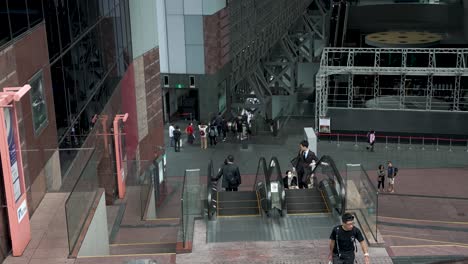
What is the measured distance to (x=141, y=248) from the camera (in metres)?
13.5

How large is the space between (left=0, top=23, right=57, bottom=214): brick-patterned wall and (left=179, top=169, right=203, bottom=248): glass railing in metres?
2.78

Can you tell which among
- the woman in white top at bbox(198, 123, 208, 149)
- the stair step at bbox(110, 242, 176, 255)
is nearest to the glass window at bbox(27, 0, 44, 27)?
the stair step at bbox(110, 242, 176, 255)

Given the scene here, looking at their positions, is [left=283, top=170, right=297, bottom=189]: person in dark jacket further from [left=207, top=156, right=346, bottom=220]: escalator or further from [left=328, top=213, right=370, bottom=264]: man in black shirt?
[left=328, top=213, right=370, bottom=264]: man in black shirt

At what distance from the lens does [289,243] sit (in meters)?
11.1

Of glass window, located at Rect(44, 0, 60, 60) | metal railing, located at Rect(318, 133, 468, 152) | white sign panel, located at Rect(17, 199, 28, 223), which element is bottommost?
metal railing, located at Rect(318, 133, 468, 152)

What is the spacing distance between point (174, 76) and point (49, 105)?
20628 mm

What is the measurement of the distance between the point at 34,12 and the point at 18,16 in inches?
37.5

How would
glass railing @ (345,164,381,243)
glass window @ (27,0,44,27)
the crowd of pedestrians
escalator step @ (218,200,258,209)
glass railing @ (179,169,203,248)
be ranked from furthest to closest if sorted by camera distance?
the crowd of pedestrians < escalator step @ (218,200,258,209) < glass window @ (27,0,44,27) < glass railing @ (345,164,381,243) < glass railing @ (179,169,203,248)

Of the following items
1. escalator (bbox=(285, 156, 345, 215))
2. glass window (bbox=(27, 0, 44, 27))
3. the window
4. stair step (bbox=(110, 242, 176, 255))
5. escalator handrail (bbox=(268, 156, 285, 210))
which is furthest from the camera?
escalator (bbox=(285, 156, 345, 215))

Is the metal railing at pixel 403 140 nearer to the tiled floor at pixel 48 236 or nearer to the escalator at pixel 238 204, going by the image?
the escalator at pixel 238 204

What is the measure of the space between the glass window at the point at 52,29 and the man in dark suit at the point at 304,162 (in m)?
5.86

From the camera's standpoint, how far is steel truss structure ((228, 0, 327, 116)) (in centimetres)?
3655

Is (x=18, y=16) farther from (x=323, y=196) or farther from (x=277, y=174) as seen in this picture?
(x=323, y=196)

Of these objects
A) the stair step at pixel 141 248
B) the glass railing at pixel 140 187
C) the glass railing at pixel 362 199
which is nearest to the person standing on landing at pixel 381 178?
the glass railing at pixel 140 187
